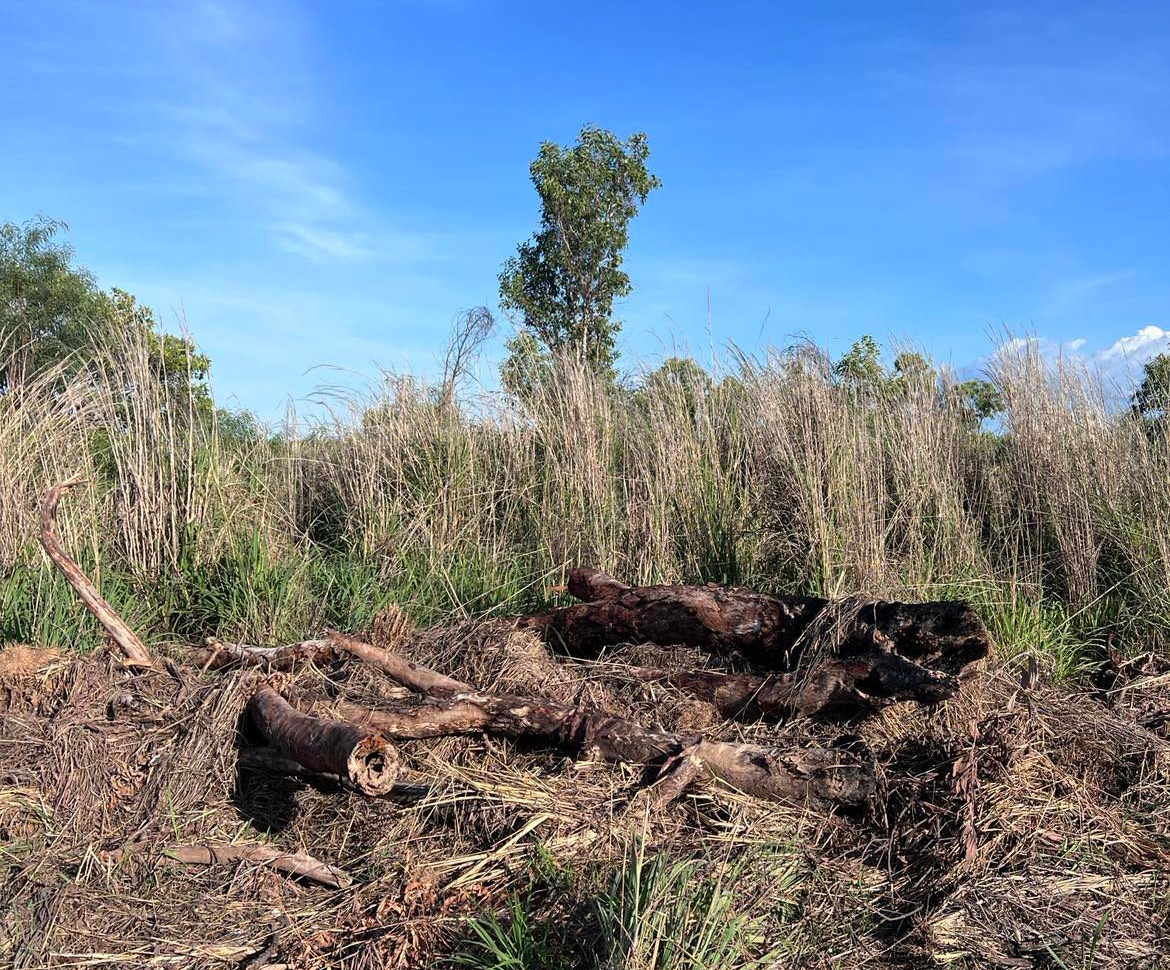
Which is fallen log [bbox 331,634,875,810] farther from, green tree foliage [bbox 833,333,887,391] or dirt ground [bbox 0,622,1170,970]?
green tree foliage [bbox 833,333,887,391]

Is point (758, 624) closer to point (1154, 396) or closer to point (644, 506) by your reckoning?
point (644, 506)

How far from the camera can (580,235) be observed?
1872 centimetres

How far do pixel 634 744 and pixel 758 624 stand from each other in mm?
1152

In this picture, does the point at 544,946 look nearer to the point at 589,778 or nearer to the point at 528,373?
the point at 589,778

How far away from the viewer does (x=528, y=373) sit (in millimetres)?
7480

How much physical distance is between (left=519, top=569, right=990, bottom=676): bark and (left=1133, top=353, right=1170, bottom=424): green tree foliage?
3.40 metres

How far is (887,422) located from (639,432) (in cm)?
Answer: 176

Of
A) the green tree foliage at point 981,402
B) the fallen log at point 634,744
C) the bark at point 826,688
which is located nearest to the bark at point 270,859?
the fallen log at point 634,744

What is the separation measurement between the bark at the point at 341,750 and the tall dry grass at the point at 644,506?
1690mm

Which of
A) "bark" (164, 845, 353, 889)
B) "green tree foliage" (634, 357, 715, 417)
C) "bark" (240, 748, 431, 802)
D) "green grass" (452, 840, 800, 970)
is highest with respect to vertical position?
"green tree foliage" (634, 357, 715, 417)

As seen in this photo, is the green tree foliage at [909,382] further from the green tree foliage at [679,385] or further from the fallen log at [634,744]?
the fallen log at [634,744]

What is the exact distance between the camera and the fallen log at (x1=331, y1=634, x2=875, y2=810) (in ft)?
10.9

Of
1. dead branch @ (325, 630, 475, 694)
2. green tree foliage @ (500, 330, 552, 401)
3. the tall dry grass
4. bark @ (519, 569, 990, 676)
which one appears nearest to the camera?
bark @ (519, 569, 990, 676)

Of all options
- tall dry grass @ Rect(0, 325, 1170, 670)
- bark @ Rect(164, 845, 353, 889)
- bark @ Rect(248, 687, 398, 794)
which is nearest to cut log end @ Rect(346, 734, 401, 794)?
bark @ Rect(248, 687, 398, 794)
